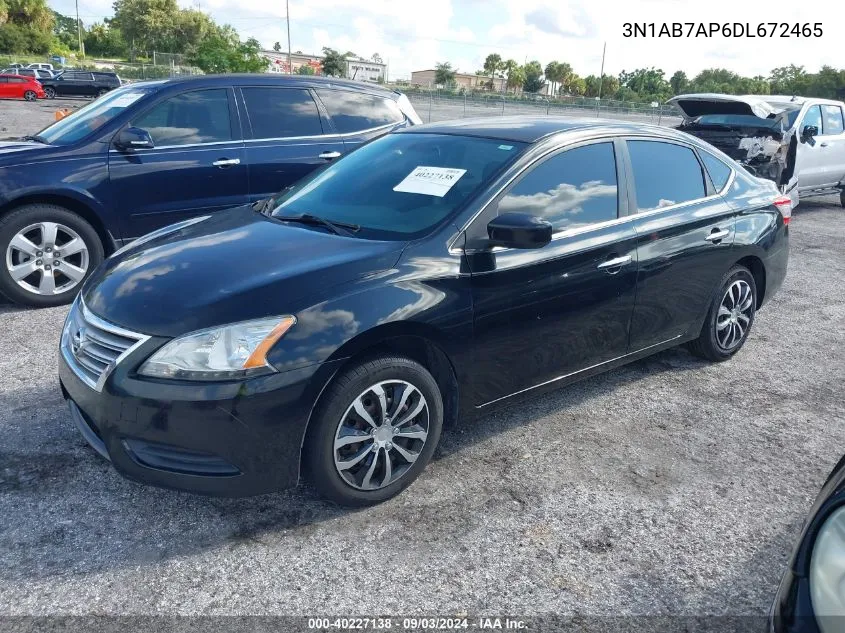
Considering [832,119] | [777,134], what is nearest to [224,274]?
[777,134]

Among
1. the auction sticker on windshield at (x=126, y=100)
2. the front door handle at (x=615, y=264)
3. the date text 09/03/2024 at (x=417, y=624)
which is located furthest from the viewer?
the auction sticker on windshield at (x=126, y=100)

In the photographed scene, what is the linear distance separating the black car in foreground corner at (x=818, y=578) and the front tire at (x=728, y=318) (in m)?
3.07

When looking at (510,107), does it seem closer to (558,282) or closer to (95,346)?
(558,282)

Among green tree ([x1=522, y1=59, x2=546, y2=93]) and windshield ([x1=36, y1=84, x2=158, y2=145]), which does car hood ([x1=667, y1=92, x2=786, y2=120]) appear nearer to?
windshield ([x1=36, y1=84, x2=158, y2=145])

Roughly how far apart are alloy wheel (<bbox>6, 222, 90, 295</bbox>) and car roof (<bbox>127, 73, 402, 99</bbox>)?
1.59 m

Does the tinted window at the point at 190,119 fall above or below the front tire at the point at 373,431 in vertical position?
above

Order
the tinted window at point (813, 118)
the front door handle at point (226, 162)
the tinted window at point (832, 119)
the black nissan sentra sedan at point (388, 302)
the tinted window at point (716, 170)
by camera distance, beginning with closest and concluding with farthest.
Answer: the black nissan sentra sedan at point (388, 302), the tinted window at point (716, 170), the front door handle at point (226, 162), the tinted window at point (813, 118), the tinted window at point (832, 119)

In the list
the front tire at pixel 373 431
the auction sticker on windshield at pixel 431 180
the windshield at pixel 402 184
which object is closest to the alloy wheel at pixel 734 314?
the windshield at pixel 402 184

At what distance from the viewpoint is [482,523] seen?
10.2 feet

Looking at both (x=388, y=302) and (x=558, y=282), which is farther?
(x=558, y=282)

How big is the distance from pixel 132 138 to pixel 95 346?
3311 mm

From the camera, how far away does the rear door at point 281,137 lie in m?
6.41

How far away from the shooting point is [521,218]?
3.30 m

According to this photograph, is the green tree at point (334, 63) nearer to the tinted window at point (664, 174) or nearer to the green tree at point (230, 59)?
the green tree at point (230, 59)
